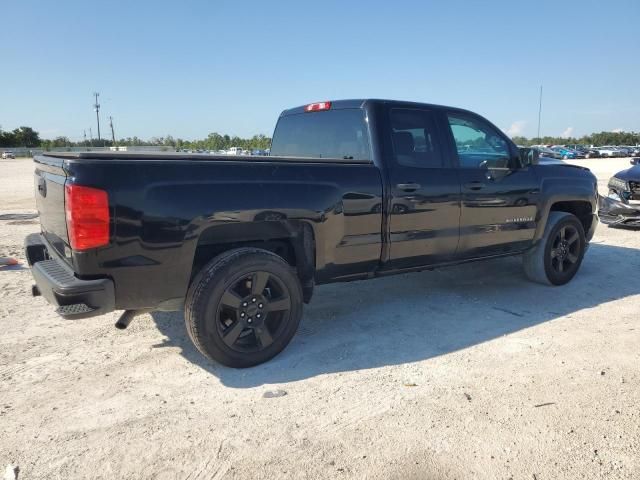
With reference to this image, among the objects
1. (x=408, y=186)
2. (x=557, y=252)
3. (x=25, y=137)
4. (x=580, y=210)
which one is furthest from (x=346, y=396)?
(x=25, y=137)

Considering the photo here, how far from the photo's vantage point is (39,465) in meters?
2.42

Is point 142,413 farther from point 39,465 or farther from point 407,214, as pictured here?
point 407,214

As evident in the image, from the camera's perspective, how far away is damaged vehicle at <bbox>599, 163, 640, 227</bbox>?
8750mm

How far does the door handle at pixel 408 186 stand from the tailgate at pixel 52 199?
8.04 feet

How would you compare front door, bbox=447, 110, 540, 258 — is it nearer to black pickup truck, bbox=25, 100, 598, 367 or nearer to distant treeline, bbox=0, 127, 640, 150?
black pickup truck, bbox=25, 100, 598, 367

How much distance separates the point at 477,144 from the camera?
4855 millimetres

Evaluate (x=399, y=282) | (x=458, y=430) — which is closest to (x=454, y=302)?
(x=399, y=282)

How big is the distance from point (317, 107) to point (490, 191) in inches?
73.0

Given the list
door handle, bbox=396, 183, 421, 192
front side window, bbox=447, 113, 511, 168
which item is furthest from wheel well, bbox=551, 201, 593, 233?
door handle, bbox=396, 183, 421, 192

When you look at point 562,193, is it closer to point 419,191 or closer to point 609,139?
point 419,191

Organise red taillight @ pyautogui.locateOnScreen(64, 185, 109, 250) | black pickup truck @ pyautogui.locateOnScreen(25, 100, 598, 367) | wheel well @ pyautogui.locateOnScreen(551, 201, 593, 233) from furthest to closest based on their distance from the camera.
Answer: wheel well @ pyautogui.locateOnScreen(551, 201, 593, 233) → black pickup truck @ pyautogui.locateOnScreen(25, 100, 598, 367) → red taillight @ pyautogui.locateOnScreen(64, 185, 109, 250)

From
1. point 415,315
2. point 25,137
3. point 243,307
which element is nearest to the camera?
point 243,307

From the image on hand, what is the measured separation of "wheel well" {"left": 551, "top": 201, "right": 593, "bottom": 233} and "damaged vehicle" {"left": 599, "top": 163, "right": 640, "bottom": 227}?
3.68 meters

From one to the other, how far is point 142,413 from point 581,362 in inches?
120
